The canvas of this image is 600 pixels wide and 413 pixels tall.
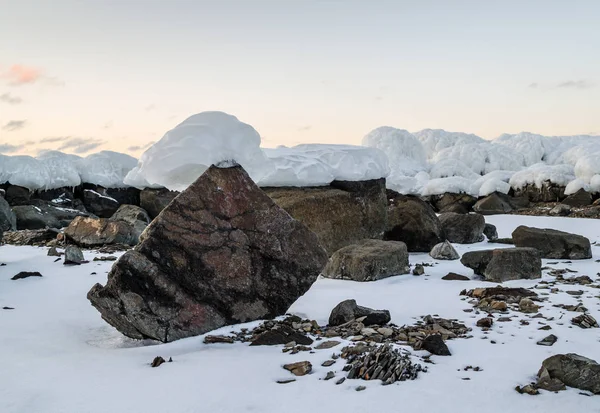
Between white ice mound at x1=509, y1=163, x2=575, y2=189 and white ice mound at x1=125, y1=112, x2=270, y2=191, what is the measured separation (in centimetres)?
2344

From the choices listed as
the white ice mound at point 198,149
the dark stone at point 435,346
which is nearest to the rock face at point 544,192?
the white ice mound at point 198,149

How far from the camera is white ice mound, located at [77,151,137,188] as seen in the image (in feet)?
70.5

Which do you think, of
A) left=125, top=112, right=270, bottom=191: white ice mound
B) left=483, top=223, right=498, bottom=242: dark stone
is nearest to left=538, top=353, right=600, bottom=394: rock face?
left=125, top=112, right=270, bottom=191: white ice mound

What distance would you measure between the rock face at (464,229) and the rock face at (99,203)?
47.6ft

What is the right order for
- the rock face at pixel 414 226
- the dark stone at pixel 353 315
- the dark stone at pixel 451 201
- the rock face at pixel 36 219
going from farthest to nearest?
the dark stone at pixel 451 201, the rock face at pixel 36 219, the rock face at pixel 414 226, the dark stone at pixel 353 315

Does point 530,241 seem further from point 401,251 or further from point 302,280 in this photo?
point 302,280

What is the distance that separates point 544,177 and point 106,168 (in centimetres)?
2007

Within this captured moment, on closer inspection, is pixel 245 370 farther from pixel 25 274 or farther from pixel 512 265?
pixel 25 274

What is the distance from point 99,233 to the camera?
8.92 metres

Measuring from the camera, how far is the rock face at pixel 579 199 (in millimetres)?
21734

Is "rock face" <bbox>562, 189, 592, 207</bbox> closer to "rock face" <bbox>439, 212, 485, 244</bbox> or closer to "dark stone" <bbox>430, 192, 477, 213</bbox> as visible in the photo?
"dark stone" <bbox>430, 192, 477, 213</bbox>

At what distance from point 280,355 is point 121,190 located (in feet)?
62.1

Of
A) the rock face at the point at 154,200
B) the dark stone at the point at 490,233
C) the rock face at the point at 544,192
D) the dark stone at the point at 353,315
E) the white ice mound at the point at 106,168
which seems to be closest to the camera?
the dark stone at the point at 353,315

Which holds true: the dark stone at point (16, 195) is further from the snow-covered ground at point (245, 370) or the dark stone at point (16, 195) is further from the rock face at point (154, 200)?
the snow-covered ground at point (245, 370)
